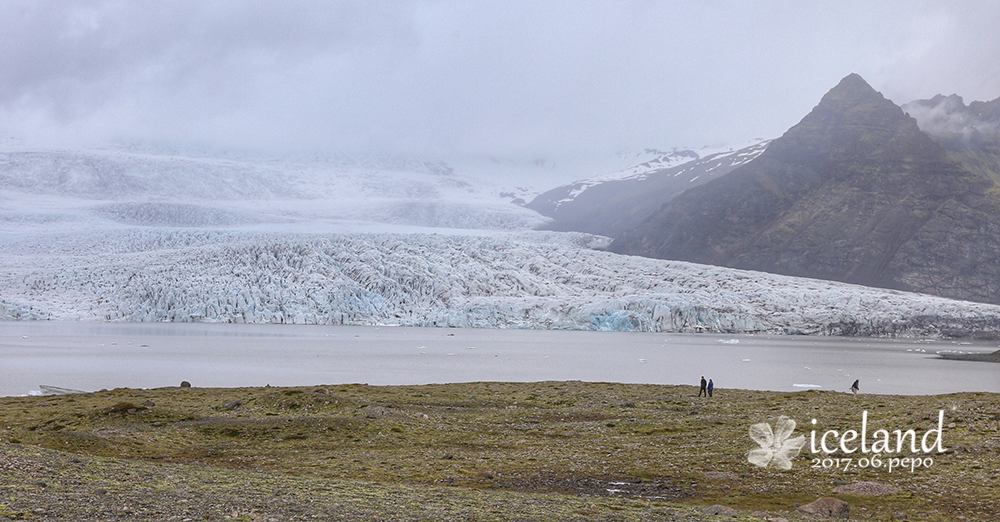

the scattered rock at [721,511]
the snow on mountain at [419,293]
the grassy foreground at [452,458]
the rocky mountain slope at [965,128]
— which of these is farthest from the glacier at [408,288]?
the rocky mountain slope at [965,128]

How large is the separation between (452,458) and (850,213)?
14105 cm

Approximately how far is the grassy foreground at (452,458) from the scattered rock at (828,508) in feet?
0.92

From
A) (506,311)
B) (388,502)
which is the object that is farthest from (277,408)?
(506,311)

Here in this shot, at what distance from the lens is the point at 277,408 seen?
1773 centimetres

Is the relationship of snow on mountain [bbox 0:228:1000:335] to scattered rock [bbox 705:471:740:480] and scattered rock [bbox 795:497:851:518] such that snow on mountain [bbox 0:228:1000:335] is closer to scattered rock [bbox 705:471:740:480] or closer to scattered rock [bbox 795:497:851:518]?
scattered rock [bbox 705:471:740:480]

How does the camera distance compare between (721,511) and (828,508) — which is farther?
(828,508)

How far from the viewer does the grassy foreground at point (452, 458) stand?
808 cm

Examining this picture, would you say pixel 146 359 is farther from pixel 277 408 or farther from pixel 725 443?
pixel 725 443

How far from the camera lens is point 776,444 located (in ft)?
46.2

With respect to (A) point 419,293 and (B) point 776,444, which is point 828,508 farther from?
(A) point 419,293

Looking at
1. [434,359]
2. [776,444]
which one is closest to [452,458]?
[776,444]

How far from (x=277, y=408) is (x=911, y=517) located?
45.3 ft

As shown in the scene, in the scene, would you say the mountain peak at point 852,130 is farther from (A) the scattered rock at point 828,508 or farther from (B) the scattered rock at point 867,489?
(A) the scattered rock at point 828,508

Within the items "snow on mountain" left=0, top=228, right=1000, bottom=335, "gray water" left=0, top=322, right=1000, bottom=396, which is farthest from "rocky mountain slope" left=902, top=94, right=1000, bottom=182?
"gray water" left=0, top=322, right=1000, bottom=396
